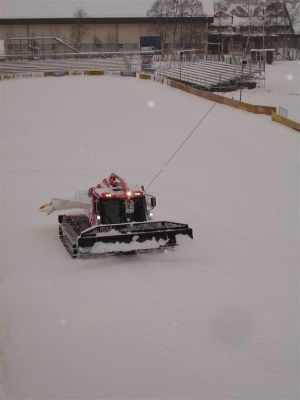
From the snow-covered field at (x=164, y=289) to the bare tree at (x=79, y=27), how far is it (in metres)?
50.5

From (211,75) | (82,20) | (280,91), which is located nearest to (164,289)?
(280,91)

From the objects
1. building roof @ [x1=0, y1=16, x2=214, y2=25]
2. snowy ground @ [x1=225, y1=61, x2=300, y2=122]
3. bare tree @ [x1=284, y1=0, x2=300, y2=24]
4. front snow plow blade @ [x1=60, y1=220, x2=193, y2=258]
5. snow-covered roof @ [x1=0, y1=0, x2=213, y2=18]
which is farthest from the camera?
bare tree @ [x1=284, y1=0, x2=300, y2=24]

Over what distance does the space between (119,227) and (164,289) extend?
176 centimetres

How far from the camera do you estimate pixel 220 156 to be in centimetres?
2511

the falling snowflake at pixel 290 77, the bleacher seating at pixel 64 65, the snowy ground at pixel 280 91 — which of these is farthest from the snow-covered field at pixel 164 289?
the bleacher seating at pixel 64 65

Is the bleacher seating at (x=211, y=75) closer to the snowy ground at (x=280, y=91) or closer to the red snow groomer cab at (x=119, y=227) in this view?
the snowy ground at (x=280, y=91)

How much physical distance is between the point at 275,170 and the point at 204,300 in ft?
40.7

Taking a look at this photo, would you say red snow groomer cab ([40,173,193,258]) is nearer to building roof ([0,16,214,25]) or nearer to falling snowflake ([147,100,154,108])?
falling snowflake ([147,100,154,108])

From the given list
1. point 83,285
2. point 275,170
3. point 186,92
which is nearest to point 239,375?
point 83,285

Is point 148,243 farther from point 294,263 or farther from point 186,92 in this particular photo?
point 186,92

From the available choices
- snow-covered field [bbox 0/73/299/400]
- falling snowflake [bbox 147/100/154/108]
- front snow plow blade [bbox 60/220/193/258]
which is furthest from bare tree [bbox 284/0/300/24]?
front snow plow blade [bbox 60/220/193/258]

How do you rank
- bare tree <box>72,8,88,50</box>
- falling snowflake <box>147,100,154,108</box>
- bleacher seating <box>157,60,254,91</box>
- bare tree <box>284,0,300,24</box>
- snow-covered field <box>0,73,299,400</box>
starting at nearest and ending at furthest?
snow-covered field <box>0,73,299,400</box>, falling snowflake <box>147,100,154,108</box>, bleacher seating <box>157,60,254,91</box>, bare tree <box>72,8,88,50</box>, bare tree <box>284,0,300,24</box>

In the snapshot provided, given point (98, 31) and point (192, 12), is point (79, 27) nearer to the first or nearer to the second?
point (98, 31)

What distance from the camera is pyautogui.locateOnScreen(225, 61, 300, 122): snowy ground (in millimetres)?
46688
